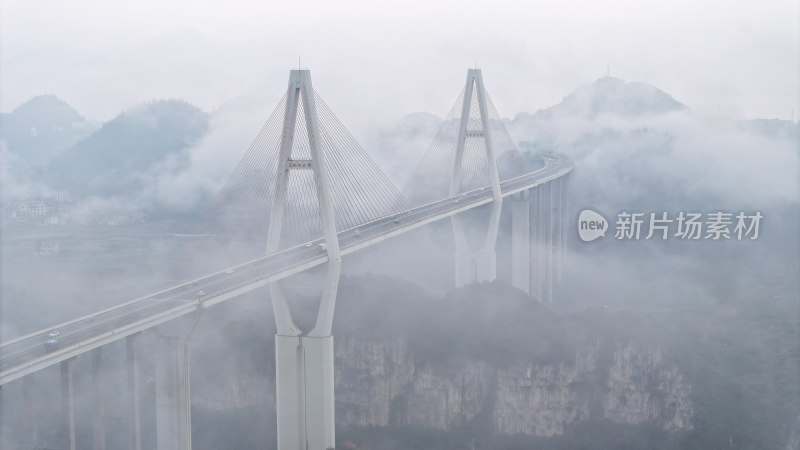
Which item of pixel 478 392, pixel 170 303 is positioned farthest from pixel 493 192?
pixel 170 303

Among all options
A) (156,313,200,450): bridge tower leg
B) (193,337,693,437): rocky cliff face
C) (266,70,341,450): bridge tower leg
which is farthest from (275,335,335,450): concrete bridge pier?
(193,337,693,437): rocky cliff face

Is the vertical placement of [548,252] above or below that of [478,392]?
above

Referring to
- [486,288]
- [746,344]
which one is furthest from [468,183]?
[746,344]

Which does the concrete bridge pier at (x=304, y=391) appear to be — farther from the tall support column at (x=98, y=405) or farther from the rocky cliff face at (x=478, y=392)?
the tall support column at (x=98, y=405)

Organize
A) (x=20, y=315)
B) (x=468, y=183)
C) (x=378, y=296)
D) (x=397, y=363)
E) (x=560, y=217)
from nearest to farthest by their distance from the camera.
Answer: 1. (x=397, y=363)
2. (x=378, y=296)
3. (x=20, y=315)
4. (x=468, y=183)
5. (x=560, y=217)

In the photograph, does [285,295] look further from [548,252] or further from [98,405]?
[548,252]

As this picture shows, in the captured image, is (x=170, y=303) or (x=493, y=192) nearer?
(x=170, y=303)

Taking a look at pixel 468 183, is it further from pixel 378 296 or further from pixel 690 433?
pixel 690 433

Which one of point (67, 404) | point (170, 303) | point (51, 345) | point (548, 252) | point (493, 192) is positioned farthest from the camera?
point (548, 252)
